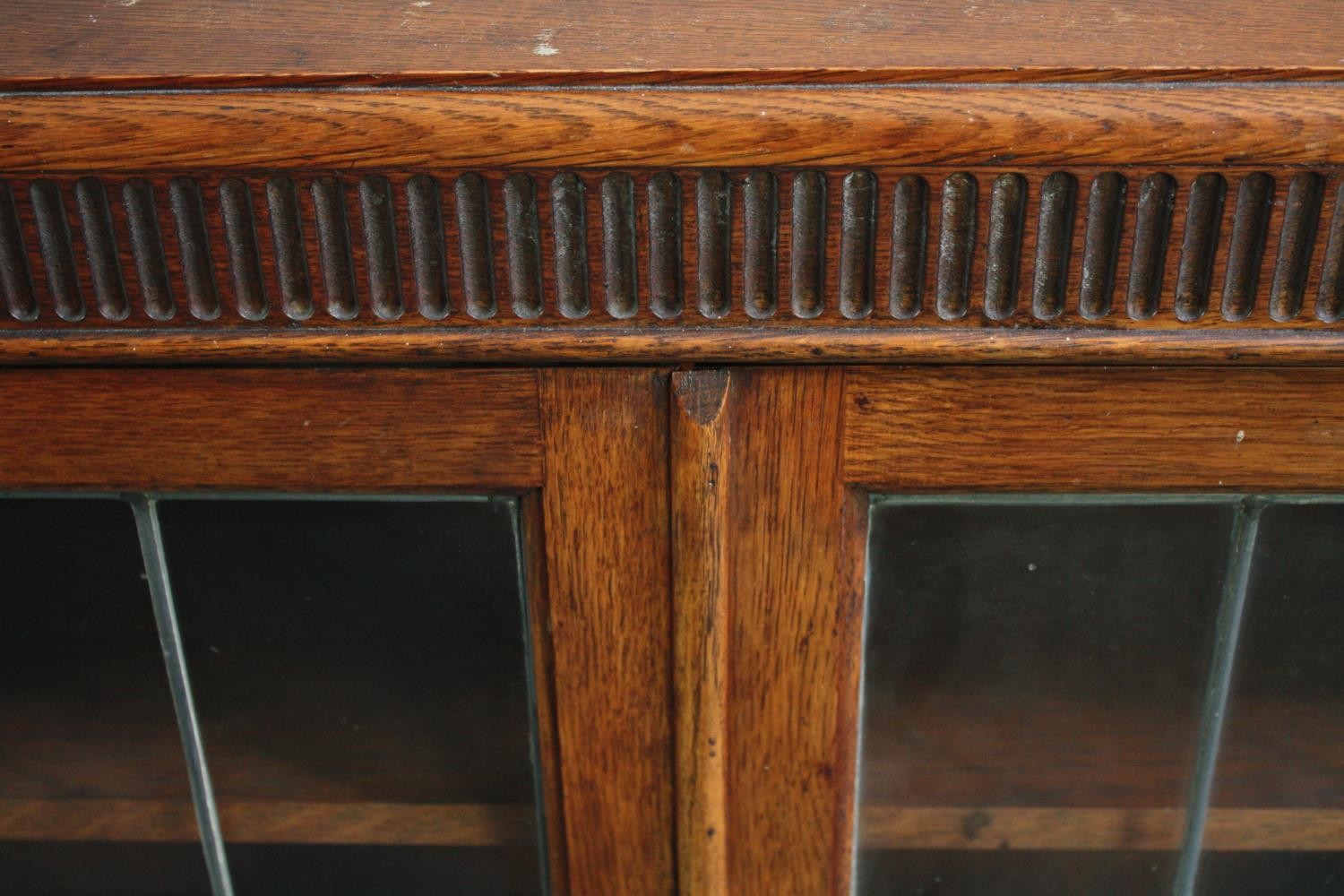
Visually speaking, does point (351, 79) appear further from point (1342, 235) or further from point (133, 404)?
point (1342, 235)

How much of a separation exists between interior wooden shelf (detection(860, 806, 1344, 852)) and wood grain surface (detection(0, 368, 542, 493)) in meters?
0.30

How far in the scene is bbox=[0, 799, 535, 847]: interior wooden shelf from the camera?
652 mm

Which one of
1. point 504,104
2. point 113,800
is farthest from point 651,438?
point 113,800

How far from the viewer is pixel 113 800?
2.17 ft

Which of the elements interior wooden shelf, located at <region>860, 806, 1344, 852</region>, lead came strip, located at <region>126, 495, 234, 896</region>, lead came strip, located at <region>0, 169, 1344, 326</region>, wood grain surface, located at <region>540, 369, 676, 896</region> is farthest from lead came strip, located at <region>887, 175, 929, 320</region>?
lead came strip, located at <region>126, 495, 234, 896</region>

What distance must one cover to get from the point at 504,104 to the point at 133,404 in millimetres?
250

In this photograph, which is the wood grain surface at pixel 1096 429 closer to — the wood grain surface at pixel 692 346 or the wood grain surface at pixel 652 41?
the wood grain surface at pixel 692 346

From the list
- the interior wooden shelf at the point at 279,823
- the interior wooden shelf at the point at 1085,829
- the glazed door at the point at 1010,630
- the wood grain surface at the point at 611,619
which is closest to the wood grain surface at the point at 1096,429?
the glazed door at the point at 1010,630

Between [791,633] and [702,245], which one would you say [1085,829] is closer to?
[791,633]

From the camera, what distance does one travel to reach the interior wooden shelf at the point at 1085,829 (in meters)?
0.63

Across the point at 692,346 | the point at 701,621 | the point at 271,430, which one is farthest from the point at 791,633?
the point at 271,430

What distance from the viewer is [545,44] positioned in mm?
481

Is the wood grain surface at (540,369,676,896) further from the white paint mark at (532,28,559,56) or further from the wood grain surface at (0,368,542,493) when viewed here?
the white paint mark at (532,28,559,56)

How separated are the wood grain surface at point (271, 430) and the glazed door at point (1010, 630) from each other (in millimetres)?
102
